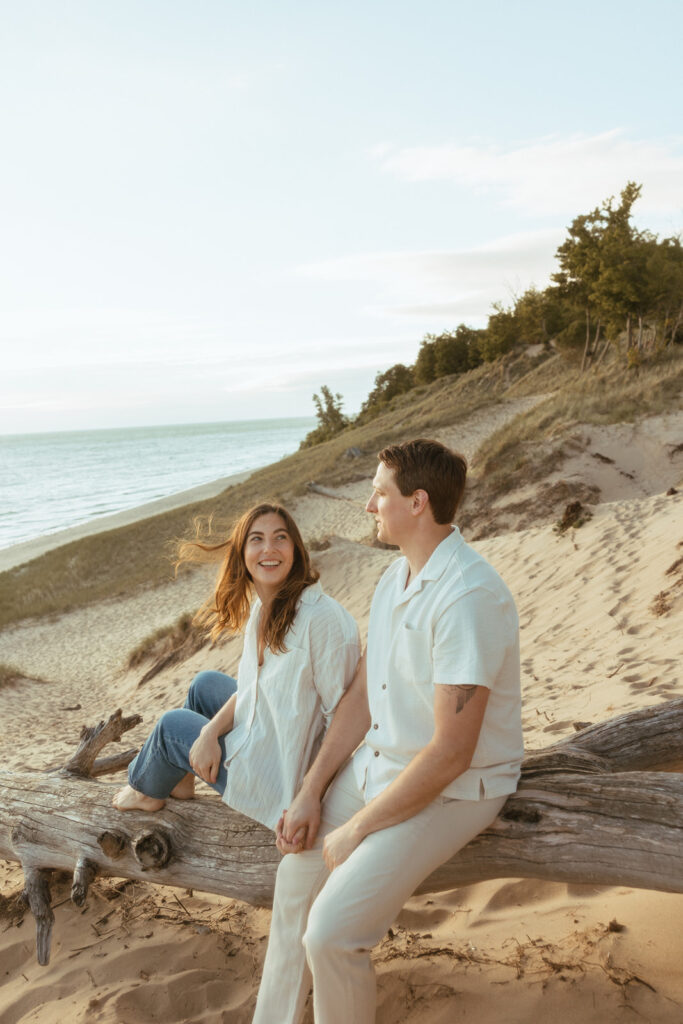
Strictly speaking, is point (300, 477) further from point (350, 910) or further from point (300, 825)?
point (350, 910)

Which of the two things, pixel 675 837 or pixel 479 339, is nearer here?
pixel 675 837

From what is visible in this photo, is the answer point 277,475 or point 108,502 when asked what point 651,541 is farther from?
point 108,502

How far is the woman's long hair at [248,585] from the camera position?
297 centimetres

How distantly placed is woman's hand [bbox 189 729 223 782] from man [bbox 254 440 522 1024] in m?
0.43

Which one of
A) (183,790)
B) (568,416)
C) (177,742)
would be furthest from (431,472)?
(568,416)

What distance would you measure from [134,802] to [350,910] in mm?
1541

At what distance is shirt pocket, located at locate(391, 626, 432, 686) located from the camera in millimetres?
2322

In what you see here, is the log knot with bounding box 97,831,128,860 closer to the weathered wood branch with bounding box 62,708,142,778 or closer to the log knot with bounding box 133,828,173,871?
the log knot with bounding box 133,828,173,871

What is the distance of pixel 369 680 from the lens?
2564mm

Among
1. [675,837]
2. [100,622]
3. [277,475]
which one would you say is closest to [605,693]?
[675,837]

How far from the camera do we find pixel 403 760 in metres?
2.36

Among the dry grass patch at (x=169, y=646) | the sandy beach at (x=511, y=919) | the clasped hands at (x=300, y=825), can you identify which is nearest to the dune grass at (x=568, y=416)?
the sandy beach at (x=511, y=919)

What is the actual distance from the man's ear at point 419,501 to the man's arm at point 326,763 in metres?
0.59

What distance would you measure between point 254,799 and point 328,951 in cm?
81
